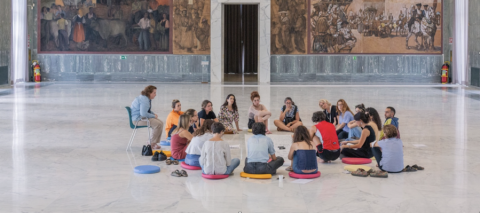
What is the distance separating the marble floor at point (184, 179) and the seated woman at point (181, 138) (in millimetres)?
456

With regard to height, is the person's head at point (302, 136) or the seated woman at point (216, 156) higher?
the person's head at point (302, 136)

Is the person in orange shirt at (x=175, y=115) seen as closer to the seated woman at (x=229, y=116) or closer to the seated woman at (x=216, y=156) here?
the seated woman at (x=229, y=116)

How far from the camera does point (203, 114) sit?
12281 millimetres

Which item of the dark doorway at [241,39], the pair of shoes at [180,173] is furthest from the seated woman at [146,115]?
the dark doorway at [241,39]

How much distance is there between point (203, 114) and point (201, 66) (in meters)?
20.3

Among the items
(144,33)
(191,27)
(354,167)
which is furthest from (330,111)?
(144,33)

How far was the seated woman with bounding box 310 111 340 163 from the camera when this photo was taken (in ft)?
31.3

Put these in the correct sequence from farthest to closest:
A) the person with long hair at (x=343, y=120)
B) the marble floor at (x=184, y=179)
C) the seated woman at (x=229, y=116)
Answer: the seated woman at (x=229, y=116)
the person with long hair at (x=343, y=120)
the marble floor at (x=184, y=179)

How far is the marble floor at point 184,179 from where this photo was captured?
7035 millimetres

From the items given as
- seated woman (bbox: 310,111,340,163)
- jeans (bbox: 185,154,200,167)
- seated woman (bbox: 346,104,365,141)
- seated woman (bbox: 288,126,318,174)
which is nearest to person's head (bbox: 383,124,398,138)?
seated woman (bbox: 310,111,340,163)

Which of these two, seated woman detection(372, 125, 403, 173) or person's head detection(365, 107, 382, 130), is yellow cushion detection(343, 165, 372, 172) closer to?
seated woman detection(372, 125, 403, 173)

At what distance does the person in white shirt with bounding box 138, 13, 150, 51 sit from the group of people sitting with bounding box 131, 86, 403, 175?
20668mm

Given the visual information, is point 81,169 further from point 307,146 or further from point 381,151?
point 381,151

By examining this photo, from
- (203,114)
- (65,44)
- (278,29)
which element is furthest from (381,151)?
(65,44)
